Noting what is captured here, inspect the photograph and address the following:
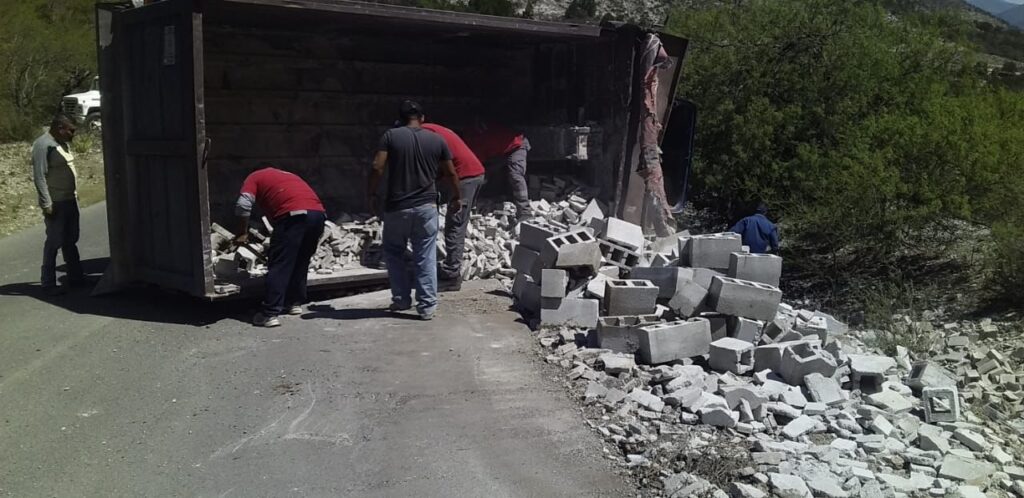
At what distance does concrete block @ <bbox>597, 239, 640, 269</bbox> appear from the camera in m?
8.04

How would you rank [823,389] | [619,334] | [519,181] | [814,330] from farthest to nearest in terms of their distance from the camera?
1. [519,181]
2. [814,330]
3. [619,334]
4. [823,389]

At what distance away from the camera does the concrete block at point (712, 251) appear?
7.50 m

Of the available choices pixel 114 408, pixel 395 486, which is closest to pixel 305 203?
pixel 114 408

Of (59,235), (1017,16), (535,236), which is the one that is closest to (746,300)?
(535,236)

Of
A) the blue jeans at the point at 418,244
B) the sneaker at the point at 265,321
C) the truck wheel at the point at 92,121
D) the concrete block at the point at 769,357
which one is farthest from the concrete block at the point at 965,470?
the truck wheel at the point at 92,121

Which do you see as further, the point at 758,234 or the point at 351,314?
the point at 758,234

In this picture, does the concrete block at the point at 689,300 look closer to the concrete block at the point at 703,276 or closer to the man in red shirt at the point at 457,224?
the concrete block at the point at 703,276

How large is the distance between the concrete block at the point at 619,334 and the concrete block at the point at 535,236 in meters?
1.32

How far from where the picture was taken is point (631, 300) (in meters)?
6.84

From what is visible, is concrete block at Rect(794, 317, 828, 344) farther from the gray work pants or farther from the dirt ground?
the dirt ground

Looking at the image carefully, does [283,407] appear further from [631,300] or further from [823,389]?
[823,389]

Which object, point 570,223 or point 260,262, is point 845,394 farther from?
point 260,262

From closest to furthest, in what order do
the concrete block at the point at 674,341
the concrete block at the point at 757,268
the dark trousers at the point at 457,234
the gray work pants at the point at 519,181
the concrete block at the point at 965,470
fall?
1. the concrete block at the point at 965,470
2. the concrete block at the point at 674,341
3. the concrete block at the point at 757,268
4. the dark trousers at the point at 457,234
5. the gray work pants at the point at 519,181

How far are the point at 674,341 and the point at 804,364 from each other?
3.03 ft
